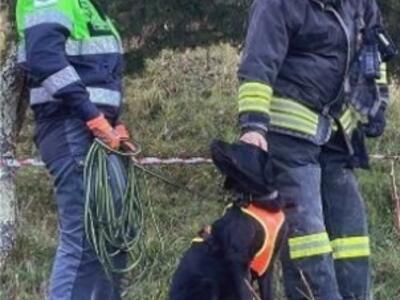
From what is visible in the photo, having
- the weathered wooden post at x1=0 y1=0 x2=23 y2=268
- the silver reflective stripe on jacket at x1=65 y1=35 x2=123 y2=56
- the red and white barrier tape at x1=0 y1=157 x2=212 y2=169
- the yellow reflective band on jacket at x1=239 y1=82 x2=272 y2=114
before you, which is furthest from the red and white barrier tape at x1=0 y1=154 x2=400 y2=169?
the yellow reflective band on jacket at x1=239 y1=82 x2=272 y2=114

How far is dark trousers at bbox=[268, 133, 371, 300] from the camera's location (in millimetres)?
5059

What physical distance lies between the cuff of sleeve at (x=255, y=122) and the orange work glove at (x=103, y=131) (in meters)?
0.52

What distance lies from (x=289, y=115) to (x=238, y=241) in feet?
2.49

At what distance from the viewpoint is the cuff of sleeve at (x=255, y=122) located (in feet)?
15.8

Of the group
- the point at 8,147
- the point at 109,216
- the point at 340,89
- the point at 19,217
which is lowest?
the point at 19,217

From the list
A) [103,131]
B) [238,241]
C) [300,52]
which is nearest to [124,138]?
[103,131]

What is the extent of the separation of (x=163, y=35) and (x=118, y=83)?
2614 mm

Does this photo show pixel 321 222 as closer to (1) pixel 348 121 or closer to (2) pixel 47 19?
(1) pixel 348 121

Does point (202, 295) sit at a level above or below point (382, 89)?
below

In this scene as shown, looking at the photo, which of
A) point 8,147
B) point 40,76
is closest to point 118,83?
point 40,76

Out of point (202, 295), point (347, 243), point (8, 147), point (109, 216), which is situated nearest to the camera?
point (202, 295)

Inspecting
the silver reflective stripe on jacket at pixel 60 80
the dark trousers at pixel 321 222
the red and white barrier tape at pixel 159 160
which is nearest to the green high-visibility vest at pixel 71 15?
the silver reflective stripe on jacket at pixel 60 80

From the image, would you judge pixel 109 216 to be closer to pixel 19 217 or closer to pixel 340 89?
pixel 340 89

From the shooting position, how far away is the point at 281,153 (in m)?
5.09
